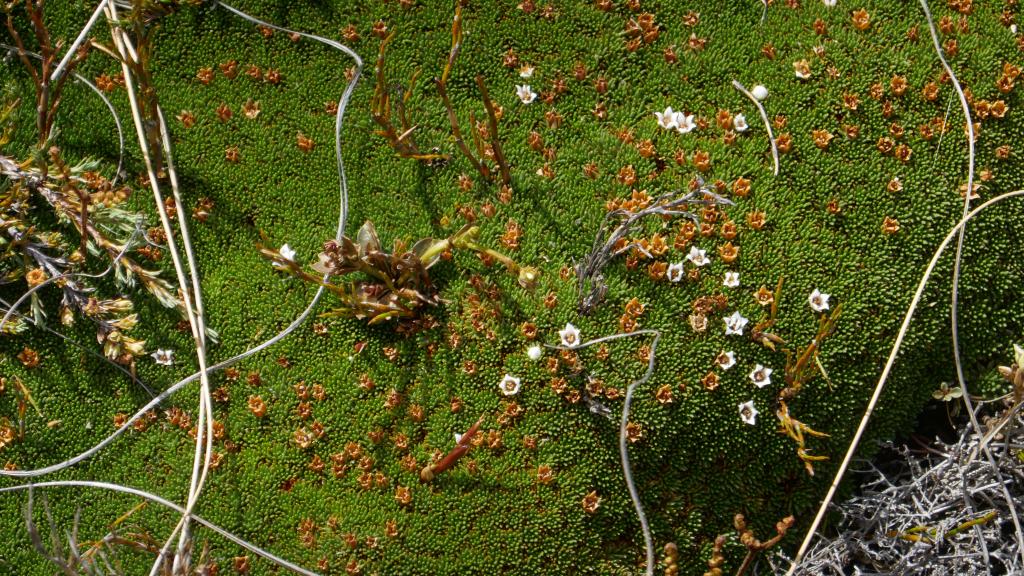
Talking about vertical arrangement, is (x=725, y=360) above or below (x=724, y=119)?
below

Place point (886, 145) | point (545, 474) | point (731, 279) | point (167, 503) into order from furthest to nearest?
point (886, 145), point (731, 279), point (545, 474), point (167, 503)

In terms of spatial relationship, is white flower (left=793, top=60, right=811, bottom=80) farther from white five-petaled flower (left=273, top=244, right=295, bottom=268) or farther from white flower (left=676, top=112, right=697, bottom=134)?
white five-petaled flower (left=273, top=244, right=295, bottom=268)

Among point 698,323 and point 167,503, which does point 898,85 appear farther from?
point 167,503

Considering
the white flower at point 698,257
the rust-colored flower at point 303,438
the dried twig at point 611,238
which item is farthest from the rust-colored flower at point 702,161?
the rust-colored flower at point 303,438

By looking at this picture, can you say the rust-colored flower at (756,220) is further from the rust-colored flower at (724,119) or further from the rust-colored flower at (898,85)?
the rust-colored flower at (898,85)

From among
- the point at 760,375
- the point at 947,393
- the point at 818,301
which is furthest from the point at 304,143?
the point at 947,393

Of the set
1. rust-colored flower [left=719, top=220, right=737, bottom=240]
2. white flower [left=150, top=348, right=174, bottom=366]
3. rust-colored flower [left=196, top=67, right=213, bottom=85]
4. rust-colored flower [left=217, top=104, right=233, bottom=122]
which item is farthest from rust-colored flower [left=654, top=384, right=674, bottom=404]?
rust-colored flower [left=196, top=67, right=213, bottom=85]
